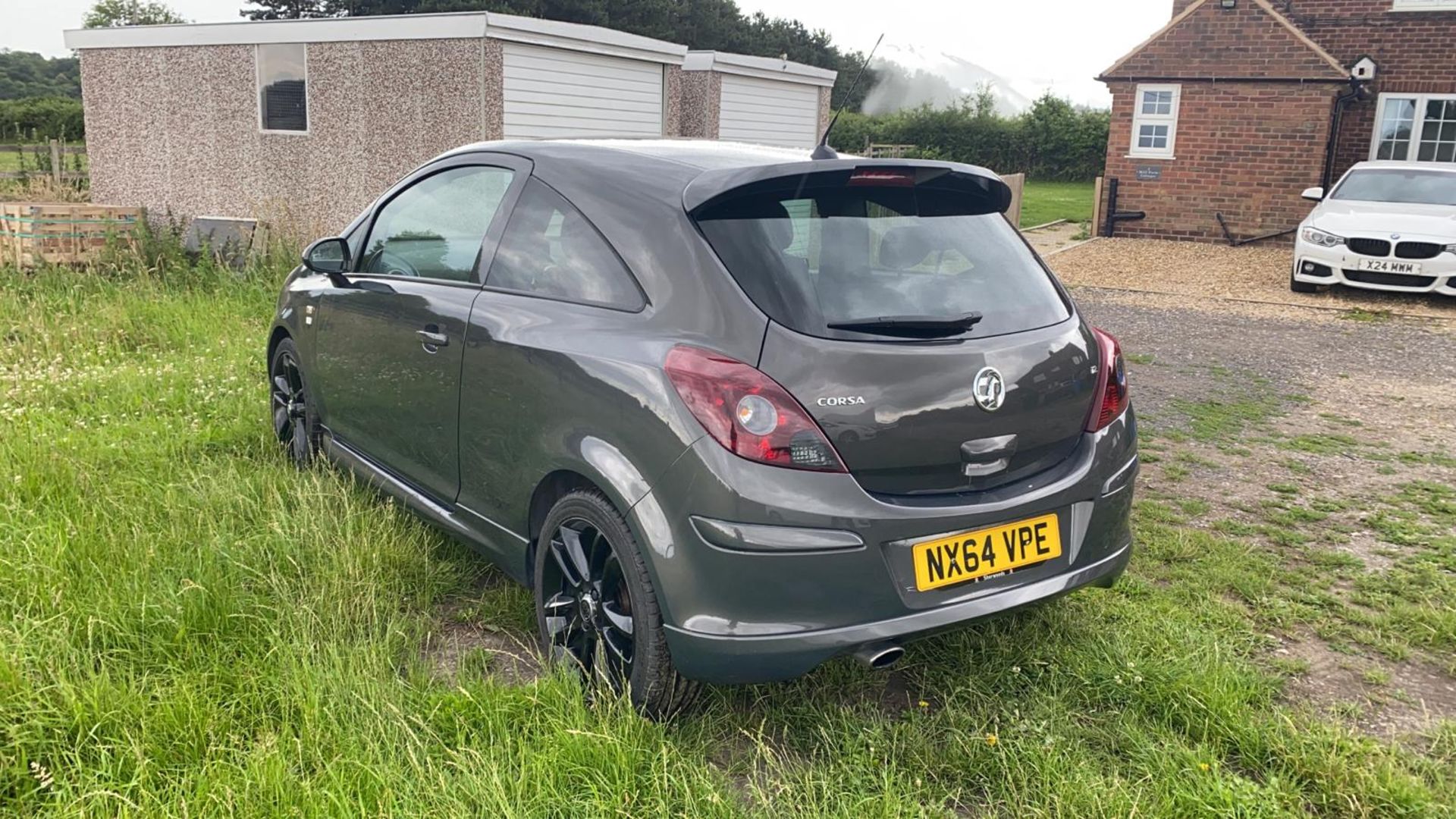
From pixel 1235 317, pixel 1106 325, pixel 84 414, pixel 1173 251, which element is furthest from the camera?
pixel 1173 251

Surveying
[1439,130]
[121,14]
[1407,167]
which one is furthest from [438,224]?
[121,14]

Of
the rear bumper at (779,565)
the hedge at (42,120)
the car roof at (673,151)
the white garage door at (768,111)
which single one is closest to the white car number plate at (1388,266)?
the white garage door at (768,111)

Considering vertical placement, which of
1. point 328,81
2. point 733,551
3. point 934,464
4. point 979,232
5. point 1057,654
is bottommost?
point 1057,654

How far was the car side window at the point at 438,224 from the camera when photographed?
12.6ft

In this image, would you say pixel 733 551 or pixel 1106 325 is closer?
pixel 733 551

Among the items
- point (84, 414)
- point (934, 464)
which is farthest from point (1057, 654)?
point (84, 414)

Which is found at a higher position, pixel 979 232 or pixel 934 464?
pixel 979 232

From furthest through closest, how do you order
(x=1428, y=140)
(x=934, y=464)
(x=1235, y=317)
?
(x=1428, y=140) → (x=1235, y=317) → (x=934, y=464)

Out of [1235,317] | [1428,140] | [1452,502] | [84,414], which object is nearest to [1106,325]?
[1235,317]

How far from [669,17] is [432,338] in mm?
50453

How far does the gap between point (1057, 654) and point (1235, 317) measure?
370 inches

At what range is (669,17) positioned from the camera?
1999 inches

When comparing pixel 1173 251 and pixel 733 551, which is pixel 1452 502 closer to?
pixel 733 551

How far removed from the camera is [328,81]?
14.1 m
